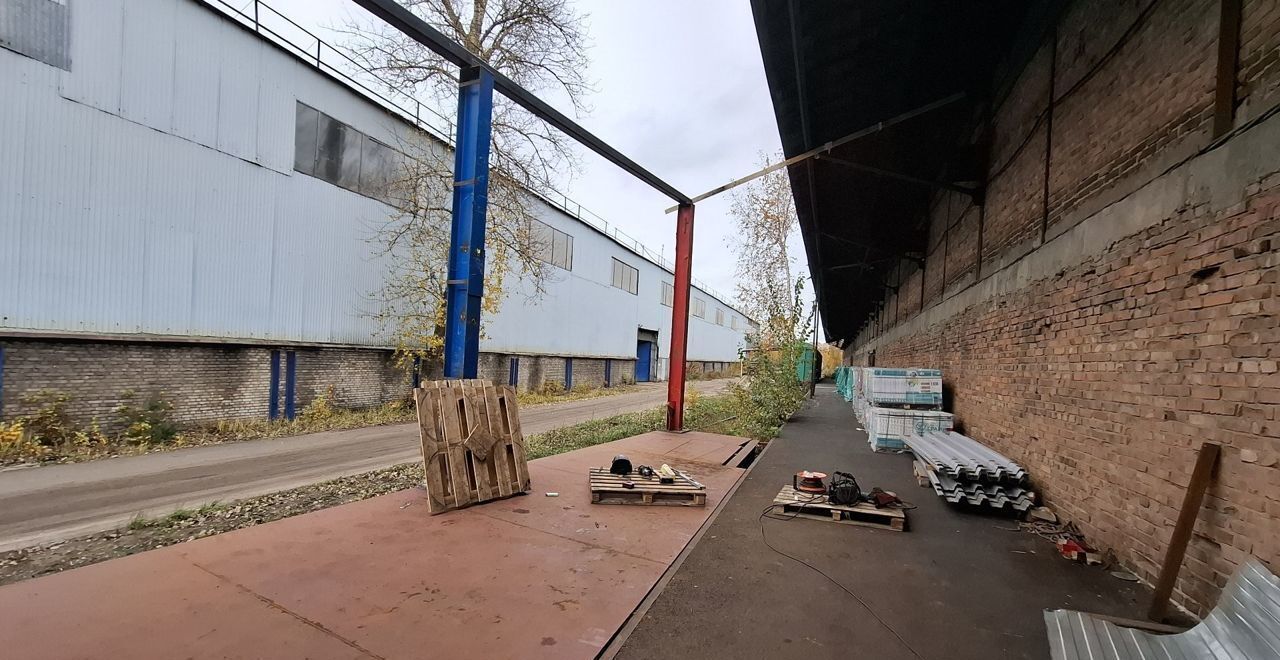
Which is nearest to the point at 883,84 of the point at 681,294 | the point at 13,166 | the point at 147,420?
the point at 681,294

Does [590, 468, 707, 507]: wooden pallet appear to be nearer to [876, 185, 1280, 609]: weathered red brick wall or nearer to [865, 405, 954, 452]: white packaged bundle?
[876, 185, 1280, 609]: weathered red brick wall

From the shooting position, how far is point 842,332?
39.0m

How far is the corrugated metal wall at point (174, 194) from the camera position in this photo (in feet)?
25.6

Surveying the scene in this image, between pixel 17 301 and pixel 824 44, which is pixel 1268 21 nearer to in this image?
pixel 824 44

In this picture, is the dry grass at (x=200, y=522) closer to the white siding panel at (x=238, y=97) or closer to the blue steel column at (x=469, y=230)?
the blue steel column at (x=469, y=230)

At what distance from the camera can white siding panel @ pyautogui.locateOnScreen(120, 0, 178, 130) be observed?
857cm

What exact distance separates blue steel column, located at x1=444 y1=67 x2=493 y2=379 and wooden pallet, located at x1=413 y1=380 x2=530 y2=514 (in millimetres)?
364

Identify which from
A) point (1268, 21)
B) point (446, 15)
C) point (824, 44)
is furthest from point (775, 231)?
point (1268, 21)

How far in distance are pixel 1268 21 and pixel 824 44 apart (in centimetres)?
426

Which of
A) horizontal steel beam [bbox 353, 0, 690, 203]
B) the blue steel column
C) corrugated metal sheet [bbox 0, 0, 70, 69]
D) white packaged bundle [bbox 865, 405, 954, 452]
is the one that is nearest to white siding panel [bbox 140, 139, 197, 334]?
corrugated metal sheet [bbox 0, 0, 70, 69]

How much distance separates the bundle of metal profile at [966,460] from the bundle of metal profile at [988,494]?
0.06 meters

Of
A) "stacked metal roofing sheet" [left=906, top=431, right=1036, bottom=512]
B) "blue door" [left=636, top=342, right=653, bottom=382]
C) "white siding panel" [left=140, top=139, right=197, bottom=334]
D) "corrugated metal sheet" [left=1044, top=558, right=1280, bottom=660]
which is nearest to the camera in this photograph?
"corrugated metal sheet" [left=1044, top=558, right=1280, bottom=660]

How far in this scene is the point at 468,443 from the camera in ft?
14.7

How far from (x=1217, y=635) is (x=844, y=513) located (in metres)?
2.42
